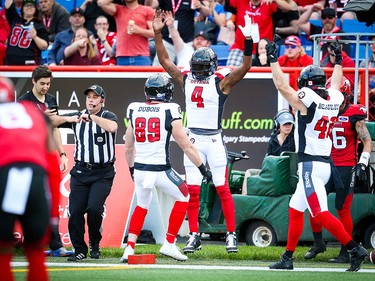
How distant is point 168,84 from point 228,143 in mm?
3642

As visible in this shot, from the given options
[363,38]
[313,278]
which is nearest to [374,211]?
[313,278]

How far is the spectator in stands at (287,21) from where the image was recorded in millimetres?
15828

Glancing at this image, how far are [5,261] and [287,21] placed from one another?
35.0ft

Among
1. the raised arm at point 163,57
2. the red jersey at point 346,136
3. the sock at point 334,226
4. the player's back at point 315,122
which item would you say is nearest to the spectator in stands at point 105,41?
the raised arm at point 163,57

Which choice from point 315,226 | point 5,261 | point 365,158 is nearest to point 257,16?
point 365,158

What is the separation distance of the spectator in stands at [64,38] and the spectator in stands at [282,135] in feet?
15.2

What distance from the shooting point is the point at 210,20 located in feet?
58.1

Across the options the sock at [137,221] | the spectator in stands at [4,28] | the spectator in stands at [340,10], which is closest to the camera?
the sock at [137,221]

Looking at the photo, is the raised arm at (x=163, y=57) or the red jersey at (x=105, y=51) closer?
the raised arm at (x=163, y=57)

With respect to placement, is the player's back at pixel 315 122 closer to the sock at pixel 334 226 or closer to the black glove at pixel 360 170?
the sock at pixel 334 226

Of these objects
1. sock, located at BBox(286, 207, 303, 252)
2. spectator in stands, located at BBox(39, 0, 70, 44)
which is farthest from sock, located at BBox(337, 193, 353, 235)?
spectator in stands, located at BBox(39, 0, 70, 44)

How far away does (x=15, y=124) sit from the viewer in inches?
247

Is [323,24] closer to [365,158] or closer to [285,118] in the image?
[285,118]

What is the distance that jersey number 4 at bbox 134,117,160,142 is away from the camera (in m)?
10.2
